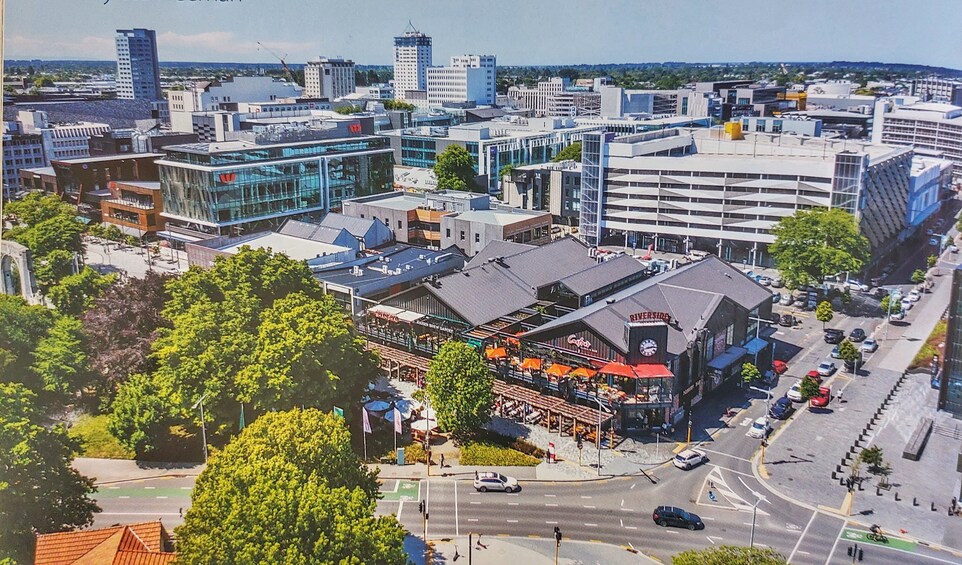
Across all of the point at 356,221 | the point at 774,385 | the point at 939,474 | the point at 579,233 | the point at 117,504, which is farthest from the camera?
the point at 579,233

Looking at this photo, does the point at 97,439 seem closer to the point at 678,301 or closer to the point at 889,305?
the point at 678,301

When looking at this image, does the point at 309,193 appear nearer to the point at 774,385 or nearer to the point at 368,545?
the point at 774,385

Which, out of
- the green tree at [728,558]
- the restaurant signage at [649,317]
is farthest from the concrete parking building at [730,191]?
the green tree at [728,558]

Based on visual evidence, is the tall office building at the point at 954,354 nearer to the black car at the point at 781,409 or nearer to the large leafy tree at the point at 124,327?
the black car at the point at 781,409

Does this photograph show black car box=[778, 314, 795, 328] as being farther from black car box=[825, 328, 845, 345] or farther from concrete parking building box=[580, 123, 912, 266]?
concrete parking building box=[580, 123, 912, 266]

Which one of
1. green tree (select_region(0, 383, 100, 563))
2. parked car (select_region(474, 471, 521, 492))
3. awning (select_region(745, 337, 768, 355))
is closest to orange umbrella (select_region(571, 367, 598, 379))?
parked car (select_region(474, 471, 521, 492))

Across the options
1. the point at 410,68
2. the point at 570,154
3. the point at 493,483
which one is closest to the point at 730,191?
the point at 570,154

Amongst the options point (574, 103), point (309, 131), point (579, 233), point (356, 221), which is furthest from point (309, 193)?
point (574, 103)
